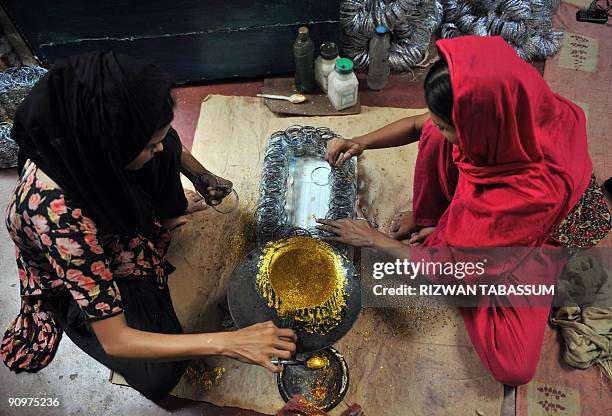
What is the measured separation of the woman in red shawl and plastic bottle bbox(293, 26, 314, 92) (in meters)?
0.76

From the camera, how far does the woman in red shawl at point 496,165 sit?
1.30 m

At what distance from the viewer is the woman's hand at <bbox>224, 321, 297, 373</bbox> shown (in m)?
1.45

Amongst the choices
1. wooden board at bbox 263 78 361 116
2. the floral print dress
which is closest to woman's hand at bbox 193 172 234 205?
the floral print dress

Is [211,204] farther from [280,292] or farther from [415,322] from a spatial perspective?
[415,322]

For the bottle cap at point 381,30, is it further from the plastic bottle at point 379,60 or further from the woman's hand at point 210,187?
the woman's hand at point 210,187

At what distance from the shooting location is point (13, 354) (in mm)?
1966

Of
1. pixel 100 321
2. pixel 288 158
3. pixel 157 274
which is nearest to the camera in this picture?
pixel 100 321

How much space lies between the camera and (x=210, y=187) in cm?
214

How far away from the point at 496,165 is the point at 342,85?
4.06ft

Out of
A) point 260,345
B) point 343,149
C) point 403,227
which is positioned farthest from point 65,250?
point 403,227

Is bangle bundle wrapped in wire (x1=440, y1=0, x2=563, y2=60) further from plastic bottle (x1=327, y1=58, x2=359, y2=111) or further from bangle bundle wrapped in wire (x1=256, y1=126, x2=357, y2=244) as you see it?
bangle bundle wrapped in wire (x1=256, y1=126, x2=357, y2=244)

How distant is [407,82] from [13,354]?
246cm

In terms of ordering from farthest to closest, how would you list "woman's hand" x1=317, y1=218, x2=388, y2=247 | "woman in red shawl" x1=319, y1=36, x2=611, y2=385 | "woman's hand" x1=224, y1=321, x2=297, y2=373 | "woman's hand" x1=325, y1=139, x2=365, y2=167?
"woman's hand" x1=325, y1=139, x2=365, y2=167 → "woman's hand" x1=317, y1=218, x2=388, y2=247 → "woman's hand" x1=224, y1=321, x2=297, y2=373 → "woman in red shawl" x1=319, y1=36, x2=611, y2=385

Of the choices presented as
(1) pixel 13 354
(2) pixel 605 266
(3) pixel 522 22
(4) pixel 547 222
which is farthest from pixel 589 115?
(1) pixel 13 354
